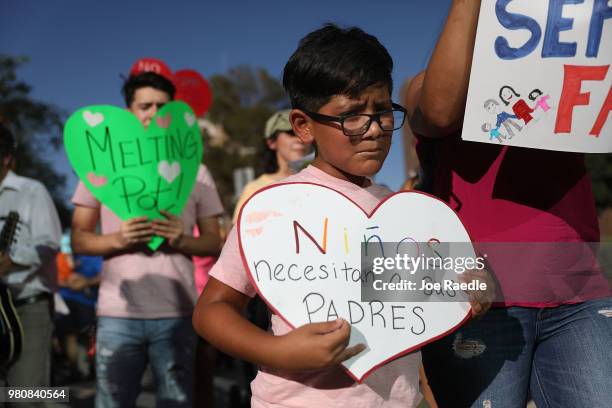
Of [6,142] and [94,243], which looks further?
[6,142]

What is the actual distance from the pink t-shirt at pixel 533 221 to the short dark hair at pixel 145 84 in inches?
68.1

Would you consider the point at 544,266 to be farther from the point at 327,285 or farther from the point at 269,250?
the point at 269,250

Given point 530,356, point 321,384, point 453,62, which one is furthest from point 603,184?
point 321,384

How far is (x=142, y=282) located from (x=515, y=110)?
1.71m

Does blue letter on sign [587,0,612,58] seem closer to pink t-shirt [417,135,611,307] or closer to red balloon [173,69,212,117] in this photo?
pink t-shirt [417,135,611,307]

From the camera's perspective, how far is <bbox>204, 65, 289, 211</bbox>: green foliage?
27.3 m

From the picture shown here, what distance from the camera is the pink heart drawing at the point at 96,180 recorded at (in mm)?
2439

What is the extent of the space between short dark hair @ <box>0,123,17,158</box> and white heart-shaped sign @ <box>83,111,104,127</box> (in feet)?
2.83

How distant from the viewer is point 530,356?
1.50 metres

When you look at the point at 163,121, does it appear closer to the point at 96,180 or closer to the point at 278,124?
the point at 96,180

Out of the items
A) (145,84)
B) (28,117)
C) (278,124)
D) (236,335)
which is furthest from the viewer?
(28,117)

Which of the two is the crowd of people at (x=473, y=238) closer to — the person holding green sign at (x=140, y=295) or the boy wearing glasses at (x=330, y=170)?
the boy wearing glasses at (x=330, y=170)

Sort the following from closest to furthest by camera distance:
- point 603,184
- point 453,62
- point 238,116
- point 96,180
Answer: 1. point 453,62
2. point 96,180
3. point 603,184
4. point 238,116

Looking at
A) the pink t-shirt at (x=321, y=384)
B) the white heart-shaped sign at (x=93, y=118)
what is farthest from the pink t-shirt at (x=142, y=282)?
the pink t-shirt at (x=321, y=384)
